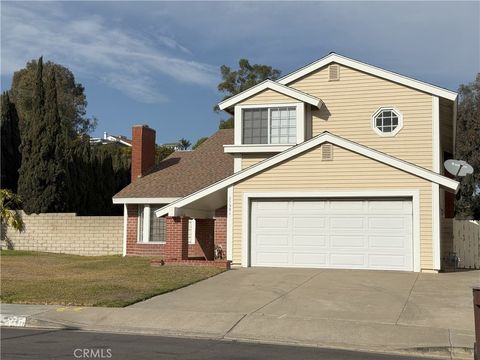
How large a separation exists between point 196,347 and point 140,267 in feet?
32.1

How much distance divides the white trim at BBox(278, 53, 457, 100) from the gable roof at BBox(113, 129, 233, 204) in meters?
5.90

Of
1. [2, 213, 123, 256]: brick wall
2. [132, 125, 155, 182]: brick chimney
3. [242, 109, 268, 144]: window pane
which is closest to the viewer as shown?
[242, 109, 268, 144]: window pane

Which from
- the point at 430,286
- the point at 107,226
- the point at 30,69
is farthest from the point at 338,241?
the point at 30,69

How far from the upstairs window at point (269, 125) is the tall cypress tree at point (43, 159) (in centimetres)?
1250

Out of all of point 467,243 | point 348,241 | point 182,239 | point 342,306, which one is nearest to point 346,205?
point 348,241

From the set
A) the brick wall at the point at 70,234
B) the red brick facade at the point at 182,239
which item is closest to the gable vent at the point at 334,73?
the red brick facade at the point at 182,239

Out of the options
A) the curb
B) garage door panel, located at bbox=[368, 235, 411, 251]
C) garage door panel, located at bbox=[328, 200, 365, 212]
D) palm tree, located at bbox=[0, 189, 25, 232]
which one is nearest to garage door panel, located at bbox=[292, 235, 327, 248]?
garage door panel, located at bbox=[328, 200, 365, 212]

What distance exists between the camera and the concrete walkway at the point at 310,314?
30.3ft

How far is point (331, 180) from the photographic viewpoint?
1773 cm

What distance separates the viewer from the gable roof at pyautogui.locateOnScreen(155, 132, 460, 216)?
55.0 ft

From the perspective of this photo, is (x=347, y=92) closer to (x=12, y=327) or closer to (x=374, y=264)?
(x=374, y=264)

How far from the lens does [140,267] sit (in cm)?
1811

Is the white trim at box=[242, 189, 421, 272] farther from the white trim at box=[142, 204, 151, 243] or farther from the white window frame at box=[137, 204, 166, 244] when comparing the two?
the white trim at box=[142, 204, 151, 243]

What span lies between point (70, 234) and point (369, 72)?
583 inches
